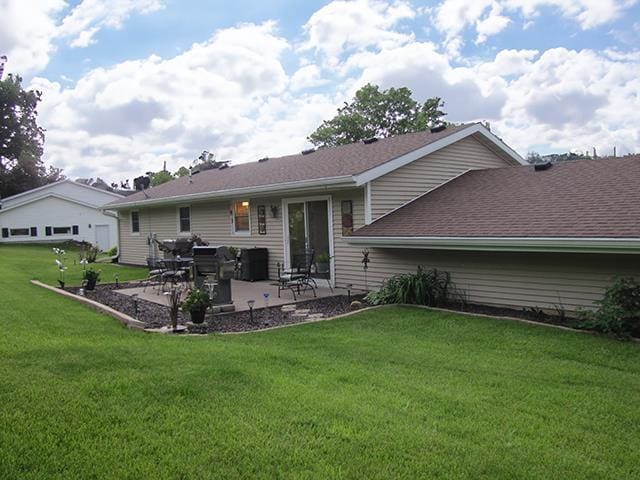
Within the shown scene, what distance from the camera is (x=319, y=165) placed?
1266 cm

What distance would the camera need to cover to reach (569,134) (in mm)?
25344

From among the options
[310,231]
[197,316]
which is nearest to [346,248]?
[310,231]

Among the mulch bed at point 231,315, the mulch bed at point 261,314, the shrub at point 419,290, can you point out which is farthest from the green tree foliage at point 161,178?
the shrub at point 419,290

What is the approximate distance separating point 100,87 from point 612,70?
55.8ft

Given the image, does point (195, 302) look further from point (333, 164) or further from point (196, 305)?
point (333, 164)

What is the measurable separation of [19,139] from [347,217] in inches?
1797

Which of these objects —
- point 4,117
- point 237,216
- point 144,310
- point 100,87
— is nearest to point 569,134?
point 237,216

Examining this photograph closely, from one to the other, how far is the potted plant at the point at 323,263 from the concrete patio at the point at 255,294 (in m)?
0.45

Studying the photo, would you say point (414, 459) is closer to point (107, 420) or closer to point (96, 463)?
point (96, 463)

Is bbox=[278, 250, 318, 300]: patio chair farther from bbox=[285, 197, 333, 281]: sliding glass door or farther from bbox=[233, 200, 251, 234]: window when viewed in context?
bbox=[233, 200, 251, 234]: window

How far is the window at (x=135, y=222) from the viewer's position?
19141mm

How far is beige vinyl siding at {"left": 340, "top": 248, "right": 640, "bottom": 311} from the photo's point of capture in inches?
282

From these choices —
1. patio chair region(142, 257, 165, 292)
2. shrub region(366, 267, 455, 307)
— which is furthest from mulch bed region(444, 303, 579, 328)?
patio chair region(142, 257, 165, 292)

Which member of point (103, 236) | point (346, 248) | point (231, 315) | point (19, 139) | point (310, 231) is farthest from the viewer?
point (19, 139)
